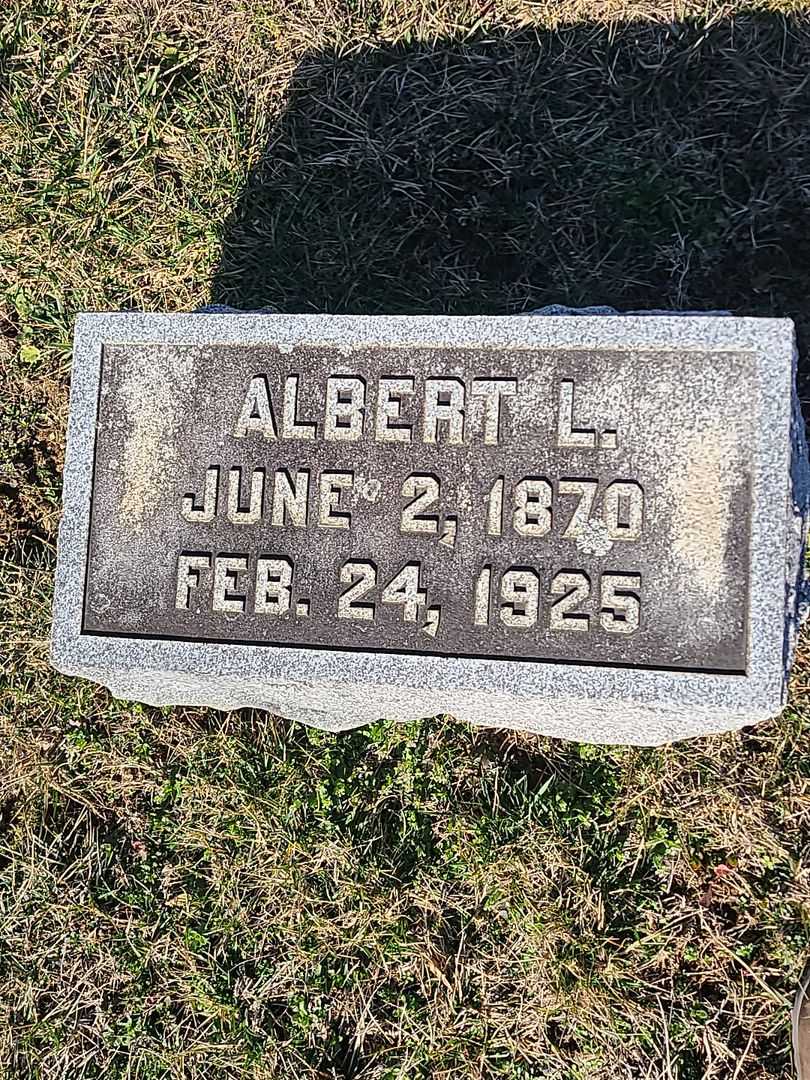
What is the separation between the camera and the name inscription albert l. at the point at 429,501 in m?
2.69

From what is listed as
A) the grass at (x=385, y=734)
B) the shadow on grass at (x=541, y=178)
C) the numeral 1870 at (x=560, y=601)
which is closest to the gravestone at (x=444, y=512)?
the numeral 1870 at (x=560, y=601)

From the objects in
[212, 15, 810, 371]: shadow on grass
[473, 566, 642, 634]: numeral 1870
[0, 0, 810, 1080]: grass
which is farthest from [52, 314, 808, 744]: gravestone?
[212, 15, 810, 371]: shadow on grass

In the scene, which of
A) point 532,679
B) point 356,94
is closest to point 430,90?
point 356,94

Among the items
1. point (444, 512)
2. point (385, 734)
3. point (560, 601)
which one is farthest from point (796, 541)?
point (385, 734)

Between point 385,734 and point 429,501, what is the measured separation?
4.09 feet

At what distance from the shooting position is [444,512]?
2.83 m

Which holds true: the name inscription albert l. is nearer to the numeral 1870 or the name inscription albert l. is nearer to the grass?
the numeral 1870

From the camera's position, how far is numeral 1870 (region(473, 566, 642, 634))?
2709 millimetres

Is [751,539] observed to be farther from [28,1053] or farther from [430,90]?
[28,1053]

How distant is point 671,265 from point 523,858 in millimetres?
2321

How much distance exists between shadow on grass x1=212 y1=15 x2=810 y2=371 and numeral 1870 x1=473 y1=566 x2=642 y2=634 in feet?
4.76

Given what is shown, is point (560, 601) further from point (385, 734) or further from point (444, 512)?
point (385, 734)

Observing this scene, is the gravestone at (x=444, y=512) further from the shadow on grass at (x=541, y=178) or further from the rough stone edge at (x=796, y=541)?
the shadow on grass at (x=541, y=178)

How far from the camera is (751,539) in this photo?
8.65ft
